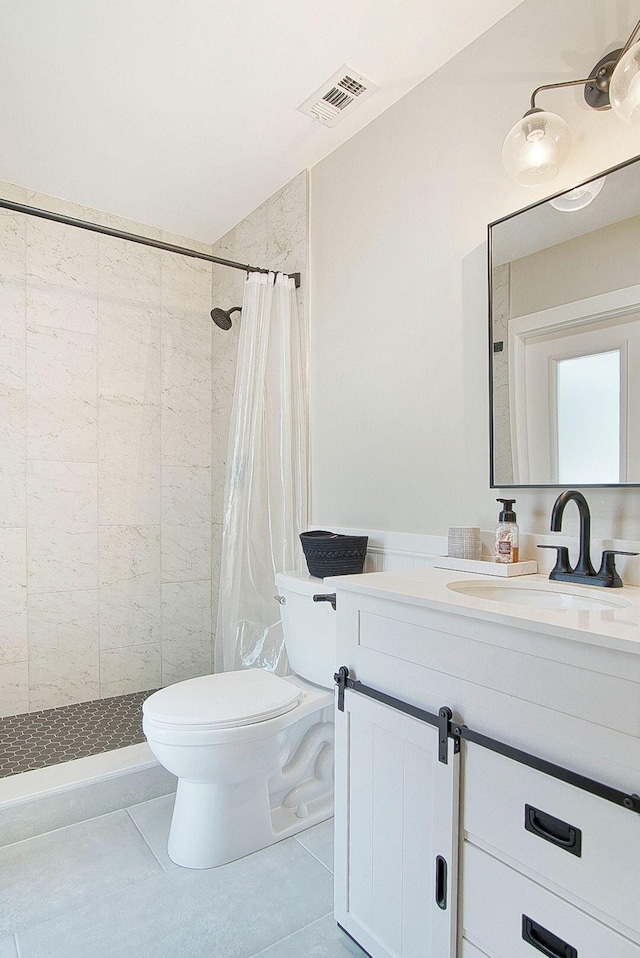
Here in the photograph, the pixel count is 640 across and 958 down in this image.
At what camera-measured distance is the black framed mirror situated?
1326 mm

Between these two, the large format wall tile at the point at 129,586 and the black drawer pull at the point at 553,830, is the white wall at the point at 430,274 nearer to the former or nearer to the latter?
the black drawer pull at the point at 553,830

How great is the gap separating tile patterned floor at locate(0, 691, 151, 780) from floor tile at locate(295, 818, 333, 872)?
77cm

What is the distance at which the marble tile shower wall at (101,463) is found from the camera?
100 inches

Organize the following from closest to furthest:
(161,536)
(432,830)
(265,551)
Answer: (432,830), (265,551), (161,536)

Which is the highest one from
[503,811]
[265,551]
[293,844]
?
[265,551]

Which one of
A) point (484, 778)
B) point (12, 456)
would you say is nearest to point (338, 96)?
point (12, 456)

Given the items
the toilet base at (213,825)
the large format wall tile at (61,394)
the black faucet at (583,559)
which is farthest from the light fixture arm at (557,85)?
the large format wall tile at (61,394)

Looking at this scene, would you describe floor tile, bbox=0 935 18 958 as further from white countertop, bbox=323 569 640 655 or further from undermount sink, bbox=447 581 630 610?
undermount sink, bbox=447 581 630 610

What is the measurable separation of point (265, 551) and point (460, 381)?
3.47 feet

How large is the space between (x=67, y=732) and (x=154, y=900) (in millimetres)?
997

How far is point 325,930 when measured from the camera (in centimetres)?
141

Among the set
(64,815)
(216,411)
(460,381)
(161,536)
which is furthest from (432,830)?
(216,411)

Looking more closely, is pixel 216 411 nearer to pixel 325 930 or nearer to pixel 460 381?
pixel 460 381

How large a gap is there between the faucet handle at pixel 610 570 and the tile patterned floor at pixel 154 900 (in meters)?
1.02
